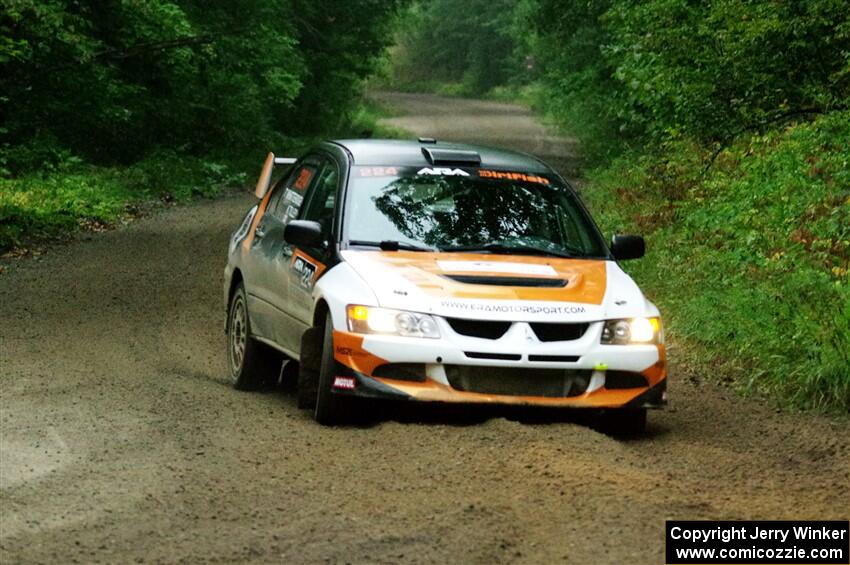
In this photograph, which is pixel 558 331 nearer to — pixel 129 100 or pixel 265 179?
pixel 265 179

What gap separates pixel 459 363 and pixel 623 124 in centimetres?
1898

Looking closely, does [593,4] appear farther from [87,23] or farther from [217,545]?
[217,545]

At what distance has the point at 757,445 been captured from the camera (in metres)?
8.45

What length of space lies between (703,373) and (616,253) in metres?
2.32

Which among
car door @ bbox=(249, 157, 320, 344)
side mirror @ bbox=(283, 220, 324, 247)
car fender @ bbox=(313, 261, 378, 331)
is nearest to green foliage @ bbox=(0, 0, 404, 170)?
car door @ bbox=(249, 157, 320, 344)

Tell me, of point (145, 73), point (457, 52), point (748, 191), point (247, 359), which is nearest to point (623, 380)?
point (247, 359)

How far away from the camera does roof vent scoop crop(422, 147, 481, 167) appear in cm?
948

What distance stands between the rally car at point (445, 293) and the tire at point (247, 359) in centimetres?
1

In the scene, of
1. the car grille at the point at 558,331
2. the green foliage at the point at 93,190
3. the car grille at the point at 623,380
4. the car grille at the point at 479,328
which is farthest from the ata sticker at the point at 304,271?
the green foliage at the point at 93,190

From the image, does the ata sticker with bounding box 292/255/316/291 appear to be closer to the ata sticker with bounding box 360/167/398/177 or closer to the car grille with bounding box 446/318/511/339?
the ata sticker with bounding box 360/167/398/177

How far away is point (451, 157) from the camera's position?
9.53 m

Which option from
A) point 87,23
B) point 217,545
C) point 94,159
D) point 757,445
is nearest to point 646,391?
point 757,445

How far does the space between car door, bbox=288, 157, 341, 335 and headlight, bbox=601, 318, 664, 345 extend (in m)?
1.74

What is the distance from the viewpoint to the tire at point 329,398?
8.20 m
